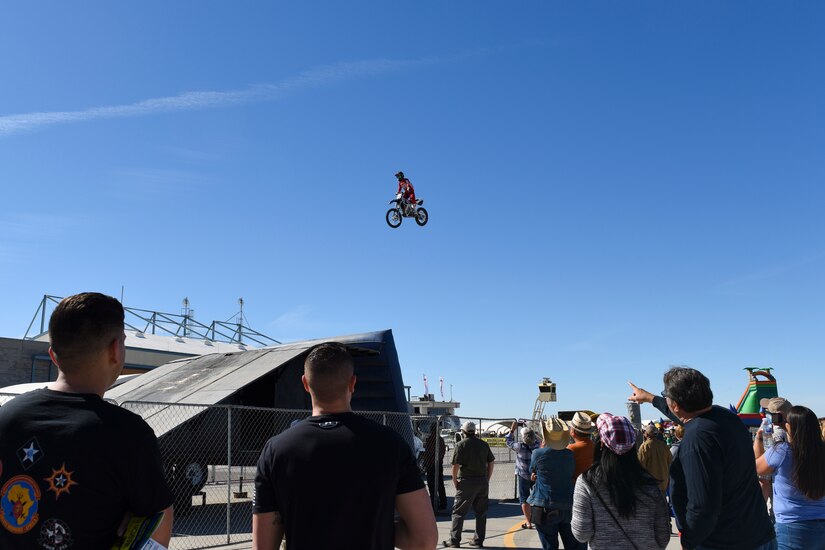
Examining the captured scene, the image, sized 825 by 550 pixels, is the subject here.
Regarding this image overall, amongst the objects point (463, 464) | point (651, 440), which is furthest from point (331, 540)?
point (463, 464)

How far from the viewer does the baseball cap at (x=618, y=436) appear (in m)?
4.30

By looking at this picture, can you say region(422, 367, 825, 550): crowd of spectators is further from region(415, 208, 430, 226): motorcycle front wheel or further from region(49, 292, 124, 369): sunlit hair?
region(415, 208, 430, 226): motorcycle front wheel

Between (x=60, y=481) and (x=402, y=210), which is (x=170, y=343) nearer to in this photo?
(x=402, y=210)

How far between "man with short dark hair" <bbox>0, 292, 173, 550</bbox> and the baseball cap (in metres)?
2.77

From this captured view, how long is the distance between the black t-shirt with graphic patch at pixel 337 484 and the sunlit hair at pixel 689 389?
→ 195cm

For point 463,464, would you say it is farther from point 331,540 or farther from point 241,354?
point 331,540

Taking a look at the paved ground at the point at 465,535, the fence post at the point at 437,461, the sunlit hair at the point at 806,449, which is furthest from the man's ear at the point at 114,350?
the fence post at the point at 437,461

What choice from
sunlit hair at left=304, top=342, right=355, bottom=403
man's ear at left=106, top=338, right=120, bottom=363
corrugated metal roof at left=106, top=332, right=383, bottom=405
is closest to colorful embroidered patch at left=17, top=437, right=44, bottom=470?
man's ear at left=106, top=338, right=120, bottom=363

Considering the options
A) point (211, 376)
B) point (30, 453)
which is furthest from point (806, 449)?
point (211, 376)

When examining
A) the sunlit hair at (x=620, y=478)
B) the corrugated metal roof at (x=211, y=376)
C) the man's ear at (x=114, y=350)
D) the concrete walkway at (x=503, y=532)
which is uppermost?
the corrugated metal roof at (x=211, y=376)

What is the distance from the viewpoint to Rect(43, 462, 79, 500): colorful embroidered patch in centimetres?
238

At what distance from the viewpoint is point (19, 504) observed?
241 centimetres

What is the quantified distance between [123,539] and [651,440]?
8.03 m

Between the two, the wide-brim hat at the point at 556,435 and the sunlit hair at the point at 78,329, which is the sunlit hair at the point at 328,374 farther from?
the wide-brim hat at the point at 556,435
